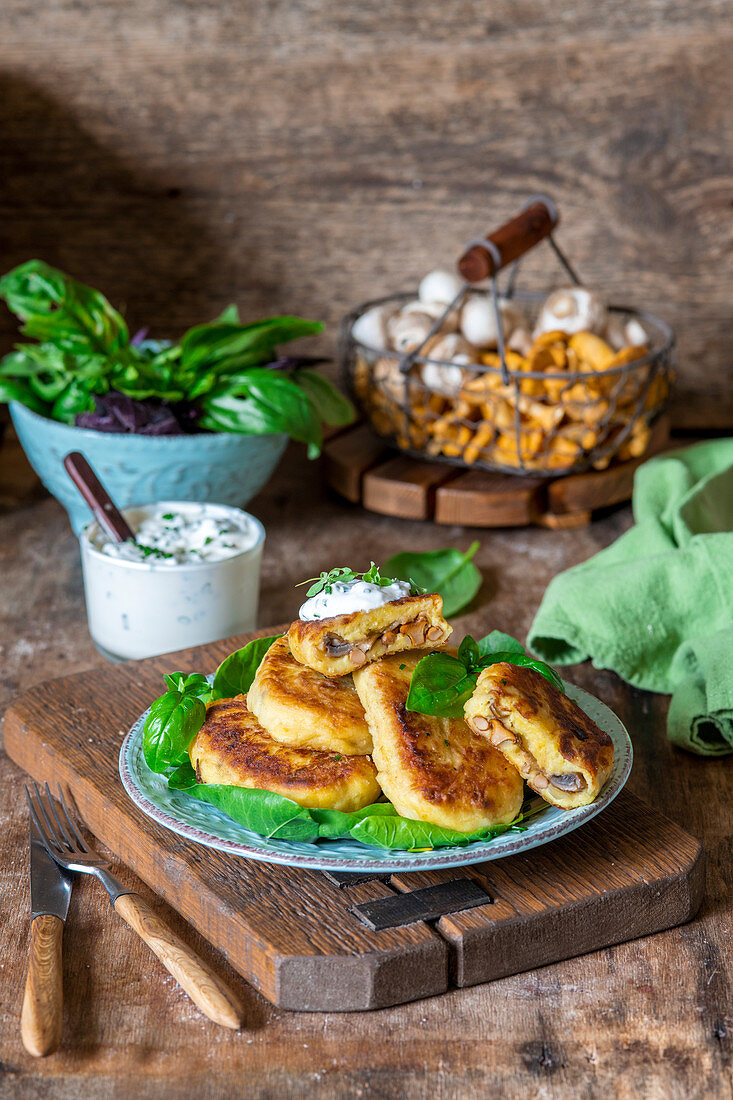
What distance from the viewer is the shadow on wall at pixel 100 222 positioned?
78.4 inches

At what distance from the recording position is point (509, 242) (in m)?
1.60

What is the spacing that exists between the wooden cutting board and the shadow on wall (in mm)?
1328

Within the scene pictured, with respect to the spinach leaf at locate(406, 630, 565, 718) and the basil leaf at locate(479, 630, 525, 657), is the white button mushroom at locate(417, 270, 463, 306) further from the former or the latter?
the spinach leaf at locate(406, 630, 565, 718)

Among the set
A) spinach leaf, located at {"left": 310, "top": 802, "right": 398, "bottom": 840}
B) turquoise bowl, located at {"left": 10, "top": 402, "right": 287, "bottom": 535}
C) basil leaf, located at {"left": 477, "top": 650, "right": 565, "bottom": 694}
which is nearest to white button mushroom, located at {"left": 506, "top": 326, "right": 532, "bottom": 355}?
turquoise bowl, located at {"left": 10, "top": 402, "right": 287, "bottom": 535}

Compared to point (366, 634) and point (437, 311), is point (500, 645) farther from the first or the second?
point (437, 311)

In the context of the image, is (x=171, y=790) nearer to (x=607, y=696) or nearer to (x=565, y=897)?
(x=565, y=897)

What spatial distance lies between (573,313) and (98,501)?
773mm

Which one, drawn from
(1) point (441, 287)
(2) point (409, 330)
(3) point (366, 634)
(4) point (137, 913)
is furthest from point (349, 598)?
(1) point (441, 287)

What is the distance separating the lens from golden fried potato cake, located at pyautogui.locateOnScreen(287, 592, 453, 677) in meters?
0.84

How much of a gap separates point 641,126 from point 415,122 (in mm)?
395

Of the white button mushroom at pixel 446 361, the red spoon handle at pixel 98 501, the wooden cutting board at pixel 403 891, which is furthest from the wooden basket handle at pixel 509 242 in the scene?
the wooden cutting board at pixel 403 891

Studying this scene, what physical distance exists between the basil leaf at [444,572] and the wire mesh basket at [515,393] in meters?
0.20

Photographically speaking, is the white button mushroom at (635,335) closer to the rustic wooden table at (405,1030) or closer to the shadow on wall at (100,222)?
the shadow on wall at (100,222)

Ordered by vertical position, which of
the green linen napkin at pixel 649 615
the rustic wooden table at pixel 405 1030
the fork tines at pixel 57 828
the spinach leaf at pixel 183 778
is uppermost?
the spinach leaf at pixel 183 778
